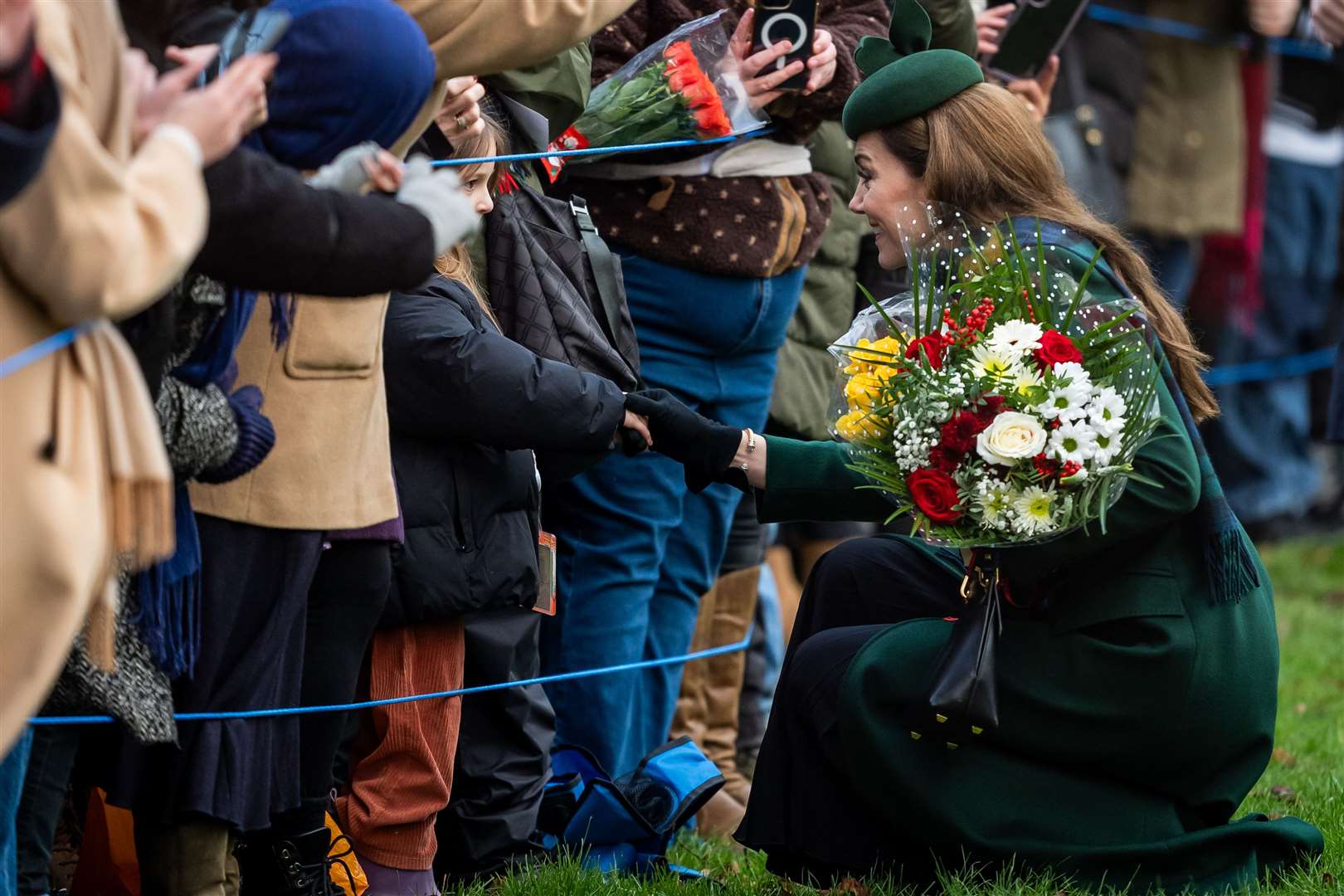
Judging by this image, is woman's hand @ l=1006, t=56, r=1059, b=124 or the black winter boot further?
woman's hand @ l=1006, t=56, r=1059, b=124

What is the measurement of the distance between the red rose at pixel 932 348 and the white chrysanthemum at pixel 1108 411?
29 centimetres

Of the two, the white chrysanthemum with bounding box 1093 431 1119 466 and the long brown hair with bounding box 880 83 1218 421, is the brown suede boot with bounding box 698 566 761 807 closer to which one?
the long brown hair with bounding box 880 83 1218 421

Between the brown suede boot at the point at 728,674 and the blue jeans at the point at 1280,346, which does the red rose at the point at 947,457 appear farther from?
the blue jeans at the point at 1280,346

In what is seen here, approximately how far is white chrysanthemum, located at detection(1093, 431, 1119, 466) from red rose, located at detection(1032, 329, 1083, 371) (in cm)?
14

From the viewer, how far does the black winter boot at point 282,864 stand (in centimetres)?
358

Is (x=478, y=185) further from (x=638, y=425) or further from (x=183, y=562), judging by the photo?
(x=183, y=562)

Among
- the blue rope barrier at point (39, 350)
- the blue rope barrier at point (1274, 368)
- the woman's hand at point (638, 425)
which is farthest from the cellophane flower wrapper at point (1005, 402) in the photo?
the blue rope barrier at point (1274, 368)

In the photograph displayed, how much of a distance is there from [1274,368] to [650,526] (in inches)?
213

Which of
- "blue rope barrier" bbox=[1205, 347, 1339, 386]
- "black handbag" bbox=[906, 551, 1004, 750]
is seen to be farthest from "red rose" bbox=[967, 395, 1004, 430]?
"blue rope barrier" bbox=[1205, 347, 1339, 386]

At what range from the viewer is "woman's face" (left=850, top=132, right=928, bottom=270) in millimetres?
4180

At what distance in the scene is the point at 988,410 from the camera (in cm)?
362

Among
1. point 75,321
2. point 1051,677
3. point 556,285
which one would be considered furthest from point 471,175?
point 75,321

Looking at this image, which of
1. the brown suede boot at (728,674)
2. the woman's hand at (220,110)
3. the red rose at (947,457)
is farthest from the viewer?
the brown suede boot at (728,674)

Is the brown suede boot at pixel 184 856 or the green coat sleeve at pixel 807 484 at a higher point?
the green coat sleeve at pixel 807 484
